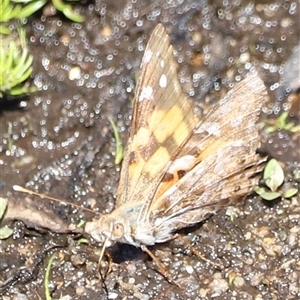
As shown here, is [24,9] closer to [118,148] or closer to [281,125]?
[118,148]

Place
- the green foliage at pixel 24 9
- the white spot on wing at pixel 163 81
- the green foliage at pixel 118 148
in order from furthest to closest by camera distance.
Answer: the green foliage at pixel 24 9, the green foliage at pixel 118 148, the white spot on wing at pixel 163 81

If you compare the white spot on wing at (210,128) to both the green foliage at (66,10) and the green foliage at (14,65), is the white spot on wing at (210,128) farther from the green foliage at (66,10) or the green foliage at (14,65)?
→ the green foliage at (66,10)

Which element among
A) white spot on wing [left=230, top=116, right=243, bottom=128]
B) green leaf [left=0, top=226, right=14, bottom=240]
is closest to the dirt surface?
green leaf [left=0, top=226, right=14, bottom=240]

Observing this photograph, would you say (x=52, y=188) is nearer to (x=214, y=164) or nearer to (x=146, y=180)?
(x=146, y=180)

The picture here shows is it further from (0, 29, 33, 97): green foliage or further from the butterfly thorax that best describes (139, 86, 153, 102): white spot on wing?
(0, 29, 33, 97): green foliage

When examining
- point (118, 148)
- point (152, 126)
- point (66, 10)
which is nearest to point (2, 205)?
point (118, 148)

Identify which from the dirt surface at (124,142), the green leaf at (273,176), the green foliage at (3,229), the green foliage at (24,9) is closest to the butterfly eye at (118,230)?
the dirt surface at (124,142)

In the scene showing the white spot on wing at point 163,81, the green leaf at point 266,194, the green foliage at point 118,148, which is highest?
the white spot on wing at point 163,81
